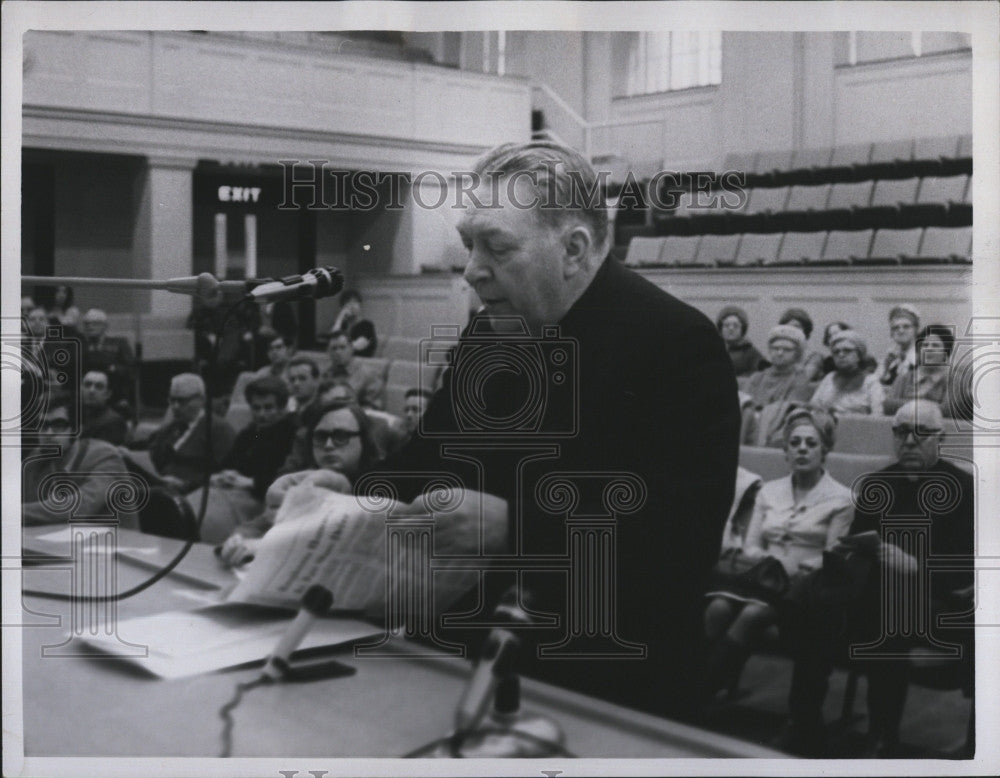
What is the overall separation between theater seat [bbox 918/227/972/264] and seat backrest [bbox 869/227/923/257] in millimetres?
18

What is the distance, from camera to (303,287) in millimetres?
2443

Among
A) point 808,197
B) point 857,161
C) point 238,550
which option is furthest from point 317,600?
point 857,161

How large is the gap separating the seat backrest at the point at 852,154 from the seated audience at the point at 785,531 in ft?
1.63

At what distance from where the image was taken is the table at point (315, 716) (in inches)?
95.1

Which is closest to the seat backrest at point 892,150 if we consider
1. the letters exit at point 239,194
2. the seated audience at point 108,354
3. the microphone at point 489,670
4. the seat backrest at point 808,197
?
the seat backrest at point 808,197

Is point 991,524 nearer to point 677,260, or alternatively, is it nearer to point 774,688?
point 774,688

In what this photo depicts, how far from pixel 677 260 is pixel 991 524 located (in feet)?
2.79

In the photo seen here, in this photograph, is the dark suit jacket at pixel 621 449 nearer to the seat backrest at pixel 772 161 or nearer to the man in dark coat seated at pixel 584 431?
the man in dark coat seated at pixel 584 431

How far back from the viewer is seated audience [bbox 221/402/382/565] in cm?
249

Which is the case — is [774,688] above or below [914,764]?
above

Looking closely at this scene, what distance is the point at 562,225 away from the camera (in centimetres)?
239

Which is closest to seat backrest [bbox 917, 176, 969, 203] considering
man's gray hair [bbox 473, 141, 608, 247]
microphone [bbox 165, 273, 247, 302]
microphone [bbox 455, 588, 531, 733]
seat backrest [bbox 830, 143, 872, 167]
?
seat backrest [bbox 830, 143, 872, 167]

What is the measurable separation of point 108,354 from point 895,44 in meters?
1.73

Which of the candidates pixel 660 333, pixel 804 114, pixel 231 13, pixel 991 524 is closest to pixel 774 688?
pixel 991 524
